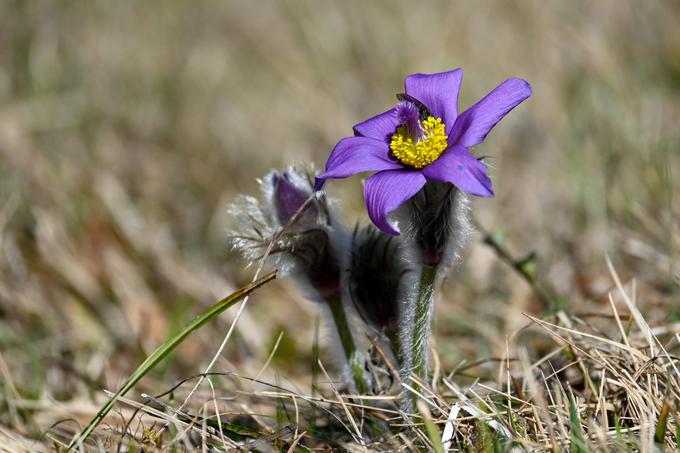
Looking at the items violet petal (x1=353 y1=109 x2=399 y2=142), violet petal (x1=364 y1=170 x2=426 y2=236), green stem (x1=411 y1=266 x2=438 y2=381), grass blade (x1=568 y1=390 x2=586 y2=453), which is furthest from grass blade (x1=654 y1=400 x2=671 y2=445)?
violet petal (x1=353 y1=109 x2=399 y2=142)

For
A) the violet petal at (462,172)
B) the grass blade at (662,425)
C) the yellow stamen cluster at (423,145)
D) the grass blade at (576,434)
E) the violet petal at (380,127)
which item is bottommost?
the grass blade at (576,434)

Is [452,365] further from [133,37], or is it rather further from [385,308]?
[133,37]

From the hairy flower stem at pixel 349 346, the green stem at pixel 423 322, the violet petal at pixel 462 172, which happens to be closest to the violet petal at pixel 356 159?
the violet petal at pixel 462 172

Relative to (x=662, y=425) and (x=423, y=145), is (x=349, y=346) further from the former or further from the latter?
(x=662, y=425)

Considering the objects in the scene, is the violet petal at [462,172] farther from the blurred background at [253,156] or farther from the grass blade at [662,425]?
the blurred background at [253,156]

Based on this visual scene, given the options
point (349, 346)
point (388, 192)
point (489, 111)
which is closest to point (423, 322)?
point (349, 346)

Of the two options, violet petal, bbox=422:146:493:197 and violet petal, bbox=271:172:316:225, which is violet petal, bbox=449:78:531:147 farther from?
violet petal, bbox=271:172:316:225

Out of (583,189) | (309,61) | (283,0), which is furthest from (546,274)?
(283,0)
